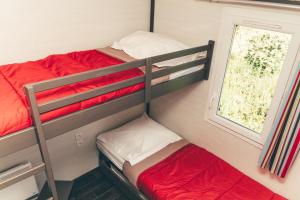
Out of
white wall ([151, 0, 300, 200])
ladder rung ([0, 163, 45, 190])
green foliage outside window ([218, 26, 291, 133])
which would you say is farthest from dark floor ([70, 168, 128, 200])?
green foliage outside window ([218, 26, 291, 133])

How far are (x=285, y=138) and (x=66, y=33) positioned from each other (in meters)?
1.86

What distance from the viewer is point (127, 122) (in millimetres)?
2555

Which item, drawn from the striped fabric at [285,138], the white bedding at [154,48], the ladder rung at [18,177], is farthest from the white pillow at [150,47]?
the ladder rung at [18,177]

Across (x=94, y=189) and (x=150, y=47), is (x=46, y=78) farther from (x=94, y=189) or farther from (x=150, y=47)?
(x=94, y=189)

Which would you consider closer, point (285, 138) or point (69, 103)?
point (69, 103)

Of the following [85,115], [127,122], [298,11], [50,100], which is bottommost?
[127,122]

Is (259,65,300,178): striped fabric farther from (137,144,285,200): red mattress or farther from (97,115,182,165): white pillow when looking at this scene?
(97,115,182,165): white pillow

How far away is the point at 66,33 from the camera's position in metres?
1.90

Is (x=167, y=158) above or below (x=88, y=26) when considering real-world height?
below

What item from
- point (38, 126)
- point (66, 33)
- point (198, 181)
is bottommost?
point (198, 181)

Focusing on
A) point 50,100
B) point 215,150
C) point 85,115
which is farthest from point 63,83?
point 215,150

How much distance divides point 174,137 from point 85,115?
1177 millimetres

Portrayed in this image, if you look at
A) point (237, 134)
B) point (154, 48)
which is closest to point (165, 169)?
point (237, 134)

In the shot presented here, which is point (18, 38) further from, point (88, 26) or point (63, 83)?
point (63, 83)
